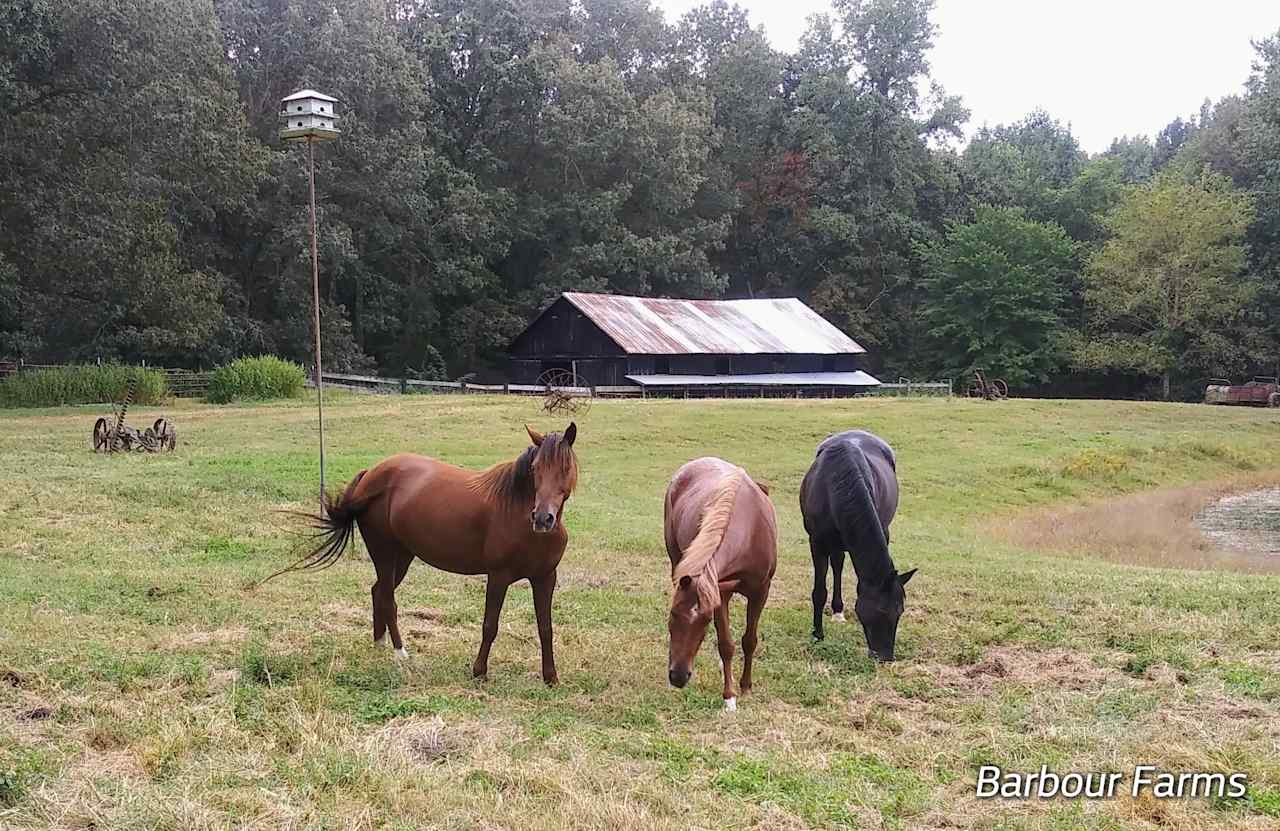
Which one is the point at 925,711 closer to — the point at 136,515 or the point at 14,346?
the point at 136,515

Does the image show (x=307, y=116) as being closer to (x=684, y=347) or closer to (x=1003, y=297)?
(x=684, y=347)

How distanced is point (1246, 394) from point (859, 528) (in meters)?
47.8

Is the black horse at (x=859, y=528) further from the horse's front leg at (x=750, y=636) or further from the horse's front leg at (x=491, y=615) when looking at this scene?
the horse's front leg at (x=491, y=615)

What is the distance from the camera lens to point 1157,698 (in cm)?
714

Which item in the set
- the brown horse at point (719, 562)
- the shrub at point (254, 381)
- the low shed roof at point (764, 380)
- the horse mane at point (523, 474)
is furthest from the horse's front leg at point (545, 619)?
the low shed roof at point (764, 380)

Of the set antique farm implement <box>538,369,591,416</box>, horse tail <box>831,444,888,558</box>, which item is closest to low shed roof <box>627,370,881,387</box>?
antique farm implement <box>538,369,591,416</box>

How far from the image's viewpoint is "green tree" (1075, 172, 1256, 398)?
5153 centimetres

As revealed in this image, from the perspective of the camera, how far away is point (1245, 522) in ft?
67.9

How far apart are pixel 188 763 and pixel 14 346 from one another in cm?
3863

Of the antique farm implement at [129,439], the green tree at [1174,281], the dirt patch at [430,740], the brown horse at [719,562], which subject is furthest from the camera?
the green tree at [1174,281]

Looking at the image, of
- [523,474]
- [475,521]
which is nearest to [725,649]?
[523,474]

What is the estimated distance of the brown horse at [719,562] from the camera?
258 inches

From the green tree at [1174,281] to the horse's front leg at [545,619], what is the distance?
170ft

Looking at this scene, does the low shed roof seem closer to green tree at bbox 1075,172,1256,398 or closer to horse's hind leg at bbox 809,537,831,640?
green tree at bbox 1075,172,1256,398
